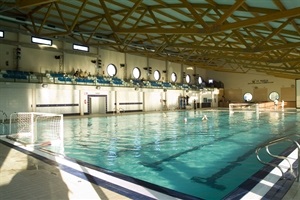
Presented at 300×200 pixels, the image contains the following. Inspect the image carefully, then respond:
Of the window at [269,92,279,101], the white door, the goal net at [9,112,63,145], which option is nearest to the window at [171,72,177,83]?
the white door

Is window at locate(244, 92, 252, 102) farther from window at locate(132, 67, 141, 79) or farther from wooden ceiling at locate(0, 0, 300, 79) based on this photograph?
wooden ceiling at locate(0, 0, 300, 79)

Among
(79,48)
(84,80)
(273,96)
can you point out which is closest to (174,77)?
(79,48)

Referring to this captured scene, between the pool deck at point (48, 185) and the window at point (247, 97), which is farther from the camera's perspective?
the window at point (247, 97)

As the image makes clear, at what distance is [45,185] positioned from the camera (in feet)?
12.0

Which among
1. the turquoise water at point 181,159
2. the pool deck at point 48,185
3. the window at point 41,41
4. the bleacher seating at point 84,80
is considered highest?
→ the window at point 41,41

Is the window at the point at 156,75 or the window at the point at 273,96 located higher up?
the window at the point at 156,75

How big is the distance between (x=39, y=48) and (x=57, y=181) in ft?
55.0

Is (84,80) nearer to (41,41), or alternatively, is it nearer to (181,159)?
(41,41)

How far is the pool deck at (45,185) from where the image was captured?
3.25 m

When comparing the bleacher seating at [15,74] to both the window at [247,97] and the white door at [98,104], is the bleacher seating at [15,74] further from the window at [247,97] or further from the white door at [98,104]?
the window at [247,97]

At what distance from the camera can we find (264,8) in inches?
368

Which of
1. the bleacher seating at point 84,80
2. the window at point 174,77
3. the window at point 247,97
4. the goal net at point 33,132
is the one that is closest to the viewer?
the goal net at point 33,132

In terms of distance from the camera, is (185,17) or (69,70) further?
(69,70)

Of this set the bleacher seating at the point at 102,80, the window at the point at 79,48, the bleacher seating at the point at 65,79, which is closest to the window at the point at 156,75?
the bleacher seating at the point at 102,80
